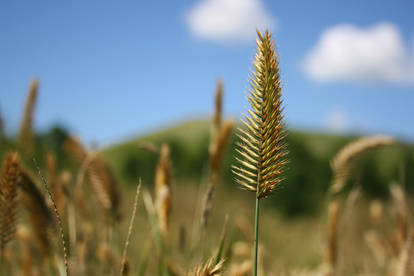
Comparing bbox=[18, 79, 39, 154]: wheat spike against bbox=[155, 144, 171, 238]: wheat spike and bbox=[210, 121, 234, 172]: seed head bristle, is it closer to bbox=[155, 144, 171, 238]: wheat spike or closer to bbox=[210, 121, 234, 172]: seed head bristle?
bbox=[155, 144, 171, 238]: wheat spike

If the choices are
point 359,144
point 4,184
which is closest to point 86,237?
point 4,184

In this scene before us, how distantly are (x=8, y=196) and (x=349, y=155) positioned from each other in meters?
1.34

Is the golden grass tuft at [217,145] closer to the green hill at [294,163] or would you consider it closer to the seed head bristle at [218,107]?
the seed head bristle at [218,107]

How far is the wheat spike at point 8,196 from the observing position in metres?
0.97

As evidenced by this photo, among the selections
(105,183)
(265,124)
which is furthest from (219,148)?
(265,124)

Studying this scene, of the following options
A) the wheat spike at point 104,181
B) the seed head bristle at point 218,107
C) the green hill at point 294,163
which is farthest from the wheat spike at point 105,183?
the green hill at point 294,163

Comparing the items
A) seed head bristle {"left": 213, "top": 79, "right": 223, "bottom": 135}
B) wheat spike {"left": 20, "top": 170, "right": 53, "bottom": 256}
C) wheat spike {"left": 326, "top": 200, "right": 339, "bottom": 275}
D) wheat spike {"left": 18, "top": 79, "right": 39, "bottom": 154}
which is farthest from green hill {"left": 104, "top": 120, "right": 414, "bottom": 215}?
wheat spike {"left": 20, "top": 170, "right": 53, "bottom": 256}

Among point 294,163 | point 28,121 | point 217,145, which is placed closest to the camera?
point 217,145

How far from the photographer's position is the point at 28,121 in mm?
2021

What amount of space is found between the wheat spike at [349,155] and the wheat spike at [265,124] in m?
1.16

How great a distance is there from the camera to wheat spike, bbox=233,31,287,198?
660 mm

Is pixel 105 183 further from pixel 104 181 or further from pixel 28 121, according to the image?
pixel 28 121

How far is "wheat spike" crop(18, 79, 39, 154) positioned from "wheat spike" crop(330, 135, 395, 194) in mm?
1438

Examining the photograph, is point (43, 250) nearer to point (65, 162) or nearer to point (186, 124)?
point (65, 162)
